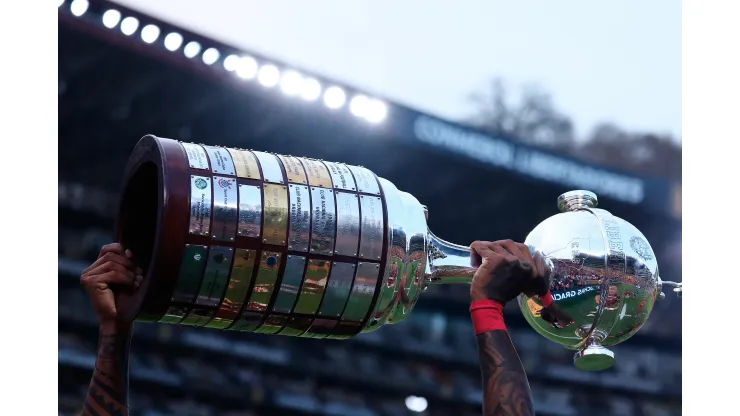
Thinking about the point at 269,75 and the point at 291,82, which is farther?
the point at 291,82

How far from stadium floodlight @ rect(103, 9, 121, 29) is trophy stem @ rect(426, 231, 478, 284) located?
544 cm

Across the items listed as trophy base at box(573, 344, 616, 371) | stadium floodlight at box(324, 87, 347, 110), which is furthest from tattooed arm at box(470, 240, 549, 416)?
stadium floodlight at box(324, 87, 347, 110)

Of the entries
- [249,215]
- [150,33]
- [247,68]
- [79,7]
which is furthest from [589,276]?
[247,68]

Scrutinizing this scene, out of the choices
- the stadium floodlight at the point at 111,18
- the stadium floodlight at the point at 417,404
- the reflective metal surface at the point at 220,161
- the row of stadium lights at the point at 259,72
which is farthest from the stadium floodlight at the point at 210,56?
the reflective metal surface at the point at 220,161

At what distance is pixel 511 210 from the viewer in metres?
9.55

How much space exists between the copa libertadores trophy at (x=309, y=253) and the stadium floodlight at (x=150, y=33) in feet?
17.6

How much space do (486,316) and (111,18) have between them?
569 centimetres

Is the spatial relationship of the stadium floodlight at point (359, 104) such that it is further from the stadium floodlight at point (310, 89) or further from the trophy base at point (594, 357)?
the trophy base at point (594, 357)

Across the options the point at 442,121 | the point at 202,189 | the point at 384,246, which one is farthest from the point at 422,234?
the point at 442,121

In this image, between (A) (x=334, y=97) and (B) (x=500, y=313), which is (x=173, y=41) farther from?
(B) (x=500, y=313)

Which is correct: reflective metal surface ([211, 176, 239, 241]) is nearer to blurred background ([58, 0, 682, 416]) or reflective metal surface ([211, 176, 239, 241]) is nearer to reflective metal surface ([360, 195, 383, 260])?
reflective metal surface ([360, 195, 383, 260])

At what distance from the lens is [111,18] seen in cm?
700

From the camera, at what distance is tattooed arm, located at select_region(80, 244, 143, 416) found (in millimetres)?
1889

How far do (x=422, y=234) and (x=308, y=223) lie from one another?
0.82 feet
